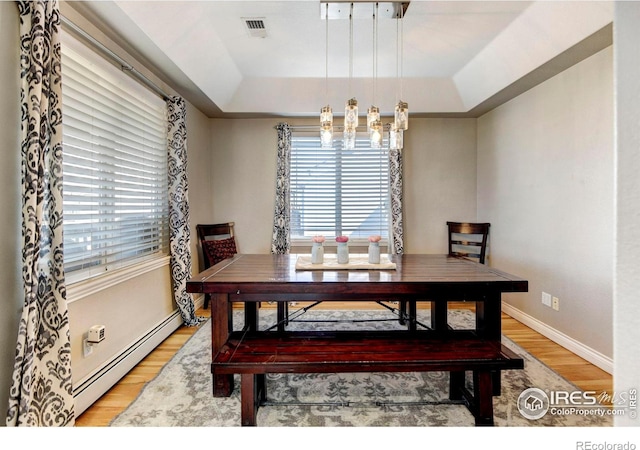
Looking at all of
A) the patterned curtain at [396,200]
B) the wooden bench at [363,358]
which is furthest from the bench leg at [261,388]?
the patterned curtain at [396,200]

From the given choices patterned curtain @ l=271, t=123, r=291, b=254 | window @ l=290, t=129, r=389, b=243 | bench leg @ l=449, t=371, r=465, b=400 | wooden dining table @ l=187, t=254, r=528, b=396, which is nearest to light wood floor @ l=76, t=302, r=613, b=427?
wooden dining table @ l=187, t=254, r=528, b=396

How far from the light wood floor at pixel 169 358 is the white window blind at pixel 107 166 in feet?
2.56

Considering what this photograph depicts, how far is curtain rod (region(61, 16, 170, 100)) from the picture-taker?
6.07ft

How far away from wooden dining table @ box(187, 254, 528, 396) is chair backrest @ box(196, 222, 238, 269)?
1.51 meters

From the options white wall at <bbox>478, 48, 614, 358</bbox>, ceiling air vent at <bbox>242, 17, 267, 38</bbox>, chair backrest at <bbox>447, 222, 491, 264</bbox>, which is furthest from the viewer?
chair backrest at <bbox>447, 222, 491, 264</bbox>

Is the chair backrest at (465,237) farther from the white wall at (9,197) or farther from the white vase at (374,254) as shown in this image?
the white wall at (9,197)

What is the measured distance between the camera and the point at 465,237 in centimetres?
413

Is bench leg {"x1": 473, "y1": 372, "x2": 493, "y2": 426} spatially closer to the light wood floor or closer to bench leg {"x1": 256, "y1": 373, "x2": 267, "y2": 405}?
the light wood floor

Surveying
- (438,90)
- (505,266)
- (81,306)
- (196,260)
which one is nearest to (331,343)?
(81,306)

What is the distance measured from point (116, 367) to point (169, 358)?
403 mm

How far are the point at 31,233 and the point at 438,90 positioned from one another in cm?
395

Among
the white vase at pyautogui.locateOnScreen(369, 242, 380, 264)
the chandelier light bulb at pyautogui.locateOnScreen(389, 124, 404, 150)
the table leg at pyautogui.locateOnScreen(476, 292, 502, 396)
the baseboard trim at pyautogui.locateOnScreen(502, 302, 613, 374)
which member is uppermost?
the chandelier light bulb at pyautogui.locateOnScreen(389, 124, 404, 150)

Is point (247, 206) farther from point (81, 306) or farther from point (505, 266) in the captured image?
point (505, 266)

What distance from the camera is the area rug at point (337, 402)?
1.72 m
